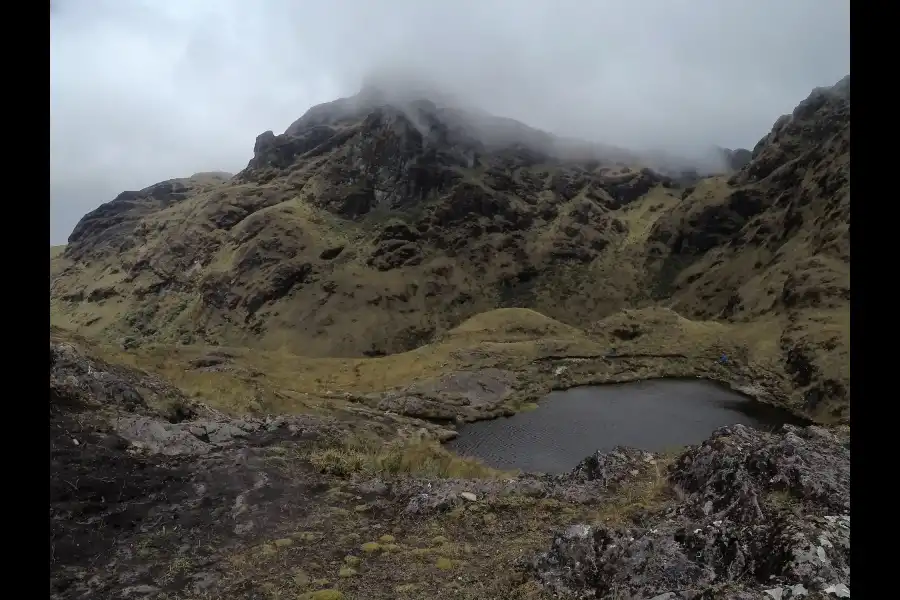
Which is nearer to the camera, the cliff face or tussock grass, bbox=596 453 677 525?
tussock grass, bbox=596 453 677 525

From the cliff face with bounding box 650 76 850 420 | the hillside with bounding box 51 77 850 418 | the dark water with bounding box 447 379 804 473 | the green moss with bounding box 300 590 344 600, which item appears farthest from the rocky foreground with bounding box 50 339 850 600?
the hillside with bounding box 51 77 850 418

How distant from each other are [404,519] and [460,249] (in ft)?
230

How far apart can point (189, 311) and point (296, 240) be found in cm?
1848

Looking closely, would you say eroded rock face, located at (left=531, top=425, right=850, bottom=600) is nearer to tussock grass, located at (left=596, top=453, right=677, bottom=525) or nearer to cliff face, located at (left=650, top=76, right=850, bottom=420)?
tussock grass, located at (left=596, top=453, right=677, bottom=525)

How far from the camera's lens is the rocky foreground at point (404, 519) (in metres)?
5.97

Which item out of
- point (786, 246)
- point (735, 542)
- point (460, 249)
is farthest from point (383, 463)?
point (460, 249)

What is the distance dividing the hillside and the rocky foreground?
3831 centimetres

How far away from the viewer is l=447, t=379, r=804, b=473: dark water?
26859 millimetres

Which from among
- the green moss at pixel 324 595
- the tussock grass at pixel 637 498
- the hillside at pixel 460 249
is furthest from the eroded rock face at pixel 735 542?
the hillside at pixel 460 249

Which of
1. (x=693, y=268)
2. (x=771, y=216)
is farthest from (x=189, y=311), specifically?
(x=771, y=216)

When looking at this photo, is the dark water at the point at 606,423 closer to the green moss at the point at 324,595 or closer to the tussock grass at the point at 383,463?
the tussock grass at the point at 383,463

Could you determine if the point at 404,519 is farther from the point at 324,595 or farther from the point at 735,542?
the point at 735,542

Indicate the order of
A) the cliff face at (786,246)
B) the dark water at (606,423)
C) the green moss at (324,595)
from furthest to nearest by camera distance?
the cliff face at (786,246), the dark water at (606,423), the green moss at (324,595)

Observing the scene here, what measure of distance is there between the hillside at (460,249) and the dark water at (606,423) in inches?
309
